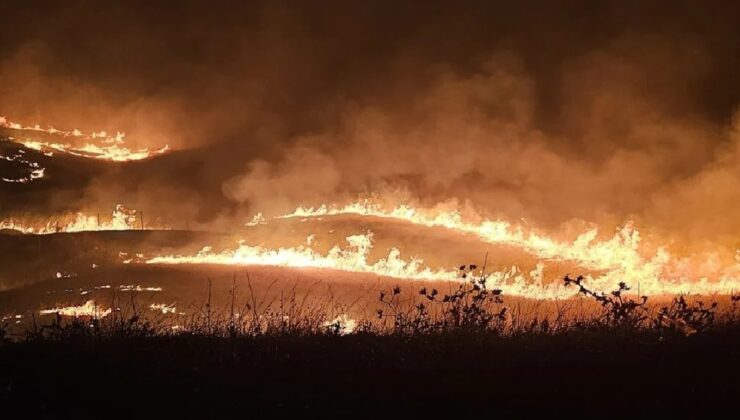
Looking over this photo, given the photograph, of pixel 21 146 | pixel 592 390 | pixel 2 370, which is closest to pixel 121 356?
pixel 2 370

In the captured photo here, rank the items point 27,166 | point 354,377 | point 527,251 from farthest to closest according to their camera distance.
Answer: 1. point 27,166
2. point 527,251
3. point 354,377

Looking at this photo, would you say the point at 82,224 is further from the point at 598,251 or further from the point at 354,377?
the point at 354,377

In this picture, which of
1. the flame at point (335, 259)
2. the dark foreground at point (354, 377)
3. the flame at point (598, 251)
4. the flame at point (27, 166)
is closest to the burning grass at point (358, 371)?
the dark foreground at point (354, 377)

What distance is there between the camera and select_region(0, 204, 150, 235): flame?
57.6 meters

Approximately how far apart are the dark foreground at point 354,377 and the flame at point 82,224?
5208cm

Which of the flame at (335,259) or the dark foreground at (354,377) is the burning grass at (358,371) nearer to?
the dark foreground at (354,377)

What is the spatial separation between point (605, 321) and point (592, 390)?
5.02m

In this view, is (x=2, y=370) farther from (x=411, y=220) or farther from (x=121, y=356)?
(x=411, y=220)

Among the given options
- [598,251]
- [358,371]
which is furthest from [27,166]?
[358,371]

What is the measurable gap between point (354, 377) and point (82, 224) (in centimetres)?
5563

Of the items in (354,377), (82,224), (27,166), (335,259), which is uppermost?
(27,166)

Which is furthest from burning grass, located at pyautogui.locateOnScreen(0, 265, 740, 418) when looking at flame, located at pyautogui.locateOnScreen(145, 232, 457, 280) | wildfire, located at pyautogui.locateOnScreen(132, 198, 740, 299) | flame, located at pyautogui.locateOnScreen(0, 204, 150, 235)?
flame, located at pyautogui.locateOnScreen(0, 204, 150, 235)

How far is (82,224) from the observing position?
58.5m

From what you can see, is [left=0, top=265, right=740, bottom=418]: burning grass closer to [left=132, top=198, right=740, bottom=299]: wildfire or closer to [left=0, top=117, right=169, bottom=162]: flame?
[left=132, top=198, right=740, bottom=299]: wildfire
